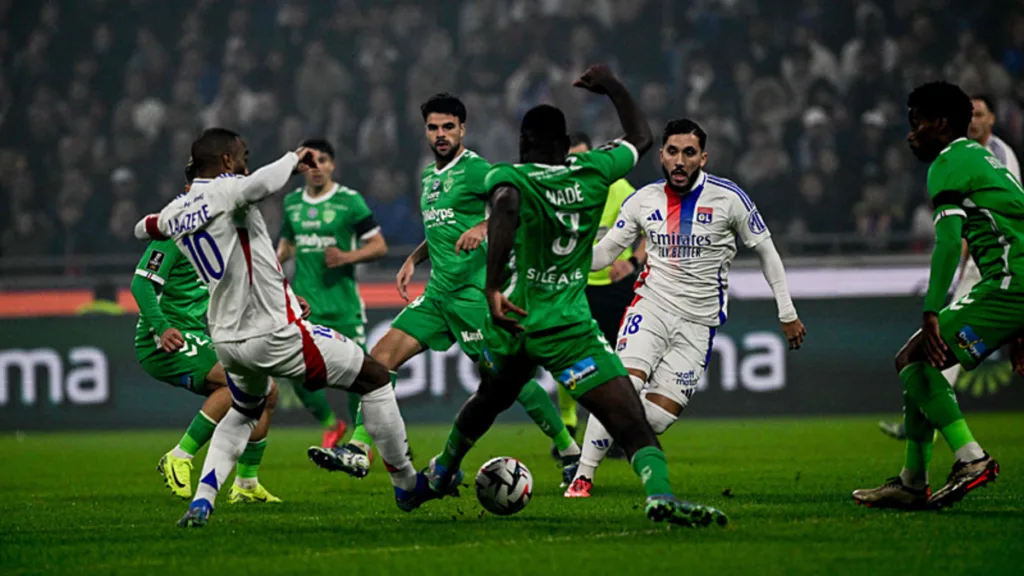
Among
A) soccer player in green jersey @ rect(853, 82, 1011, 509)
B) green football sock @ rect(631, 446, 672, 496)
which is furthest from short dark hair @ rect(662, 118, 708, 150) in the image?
green football sock @ rect(631, 446, 672, 496)

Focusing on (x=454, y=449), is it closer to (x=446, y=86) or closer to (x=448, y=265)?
(x=448, y=265)

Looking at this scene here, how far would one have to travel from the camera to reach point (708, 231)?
8.93m

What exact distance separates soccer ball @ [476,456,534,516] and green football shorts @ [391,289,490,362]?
217 cm

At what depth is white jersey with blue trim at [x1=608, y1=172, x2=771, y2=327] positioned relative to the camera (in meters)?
8.91

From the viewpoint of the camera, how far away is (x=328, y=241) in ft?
40.3

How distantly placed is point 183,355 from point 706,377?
8082 millimetres

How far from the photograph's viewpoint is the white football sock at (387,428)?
7484 mm

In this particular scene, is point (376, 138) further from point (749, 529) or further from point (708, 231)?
point (749, 529)

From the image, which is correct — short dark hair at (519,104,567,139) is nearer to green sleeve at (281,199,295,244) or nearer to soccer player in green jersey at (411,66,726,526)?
soccer player in green jersey at (411,66,726,526)

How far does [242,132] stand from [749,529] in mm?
15172

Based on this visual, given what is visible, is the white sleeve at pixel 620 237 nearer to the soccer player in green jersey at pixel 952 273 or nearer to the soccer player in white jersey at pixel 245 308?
the soccer player in white jersey at pixel 245 308

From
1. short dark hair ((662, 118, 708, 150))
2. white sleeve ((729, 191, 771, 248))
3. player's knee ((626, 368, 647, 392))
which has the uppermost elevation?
short dark hair ((662, 118, 708, 150))

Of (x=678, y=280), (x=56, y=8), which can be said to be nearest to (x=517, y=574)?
(x=678, y=280)

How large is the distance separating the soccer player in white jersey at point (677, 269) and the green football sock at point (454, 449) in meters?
1.28
